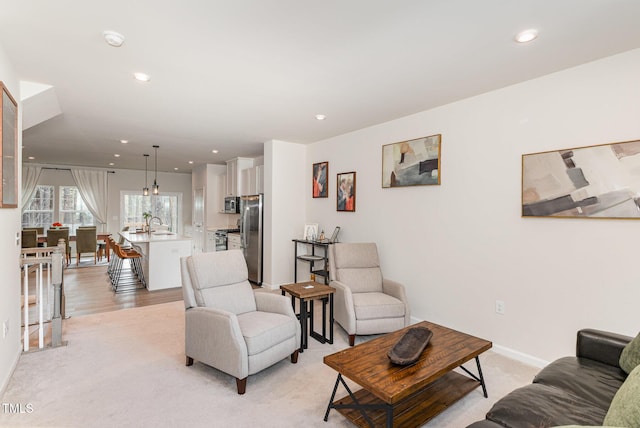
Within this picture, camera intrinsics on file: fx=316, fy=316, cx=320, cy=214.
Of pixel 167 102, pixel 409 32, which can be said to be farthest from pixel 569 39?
pixel 167 102

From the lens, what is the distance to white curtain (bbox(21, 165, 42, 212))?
7906mm

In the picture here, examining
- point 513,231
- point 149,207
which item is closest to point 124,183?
point 149,207

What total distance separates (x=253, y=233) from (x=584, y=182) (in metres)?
4.63

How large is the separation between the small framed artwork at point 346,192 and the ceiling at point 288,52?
0.97 metres

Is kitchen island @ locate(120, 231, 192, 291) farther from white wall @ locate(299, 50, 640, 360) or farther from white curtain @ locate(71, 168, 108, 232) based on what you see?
white curtain @ locate(71, 168, 108, 232)

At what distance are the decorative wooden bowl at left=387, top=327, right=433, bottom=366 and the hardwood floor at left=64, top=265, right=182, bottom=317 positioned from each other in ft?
12.2

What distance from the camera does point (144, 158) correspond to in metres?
7.43

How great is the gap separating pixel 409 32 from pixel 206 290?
101 inches

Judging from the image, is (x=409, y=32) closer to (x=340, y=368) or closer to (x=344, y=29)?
(x=344, y=29)

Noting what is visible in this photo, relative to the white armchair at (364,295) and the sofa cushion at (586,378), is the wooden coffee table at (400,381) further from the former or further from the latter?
the white armchair at (364,295)

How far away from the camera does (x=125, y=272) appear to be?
6609mm

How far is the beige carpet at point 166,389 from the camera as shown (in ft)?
6.70

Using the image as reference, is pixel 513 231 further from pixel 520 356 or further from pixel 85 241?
pixel 85 241

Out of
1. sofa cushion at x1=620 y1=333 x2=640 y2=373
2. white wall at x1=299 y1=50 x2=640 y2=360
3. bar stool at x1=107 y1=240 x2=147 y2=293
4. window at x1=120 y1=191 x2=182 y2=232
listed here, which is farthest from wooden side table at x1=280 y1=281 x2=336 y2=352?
window at x1=120 y1=191 x2=182 y2=232
